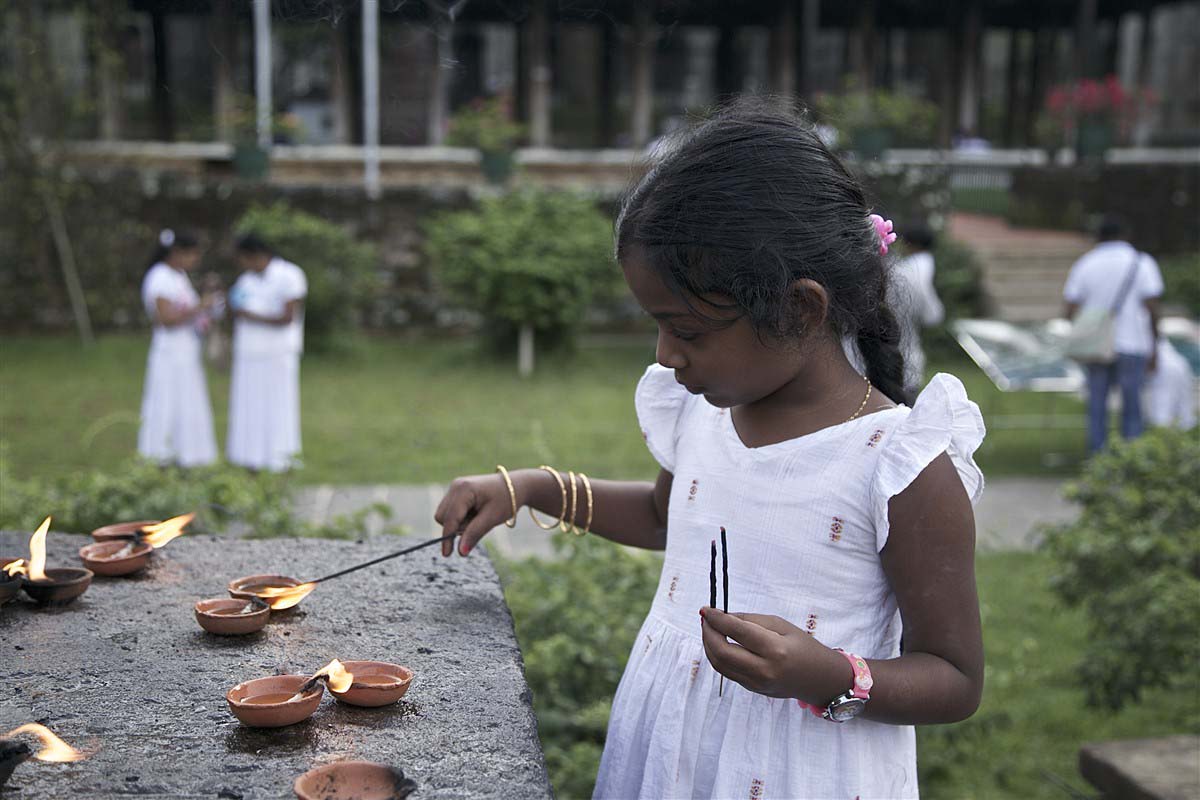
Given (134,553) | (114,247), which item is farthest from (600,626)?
(114,247)

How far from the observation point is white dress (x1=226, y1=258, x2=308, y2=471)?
720 centimetres

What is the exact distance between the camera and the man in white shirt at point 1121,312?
7.65 metres

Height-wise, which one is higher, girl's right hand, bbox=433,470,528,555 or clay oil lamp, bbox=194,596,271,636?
girl's right hand, bbox=433,470,528,555

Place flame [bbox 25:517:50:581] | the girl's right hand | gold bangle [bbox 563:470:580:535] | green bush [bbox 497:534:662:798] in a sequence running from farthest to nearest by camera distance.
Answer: green bush [bbox 497:534:662:798] → gold bangle [bbox 563:470:580:535] → the girl's right hand → flame [bbox 25:517:50:581]

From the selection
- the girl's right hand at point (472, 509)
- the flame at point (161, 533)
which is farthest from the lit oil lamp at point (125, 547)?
the girl's right hand at point (472, 509)

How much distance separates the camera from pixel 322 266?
40.3 feet

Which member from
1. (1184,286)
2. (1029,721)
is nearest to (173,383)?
(1029,721)

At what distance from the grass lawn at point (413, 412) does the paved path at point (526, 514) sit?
12.5 inches

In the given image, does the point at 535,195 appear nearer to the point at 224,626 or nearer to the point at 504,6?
the point at 504,6

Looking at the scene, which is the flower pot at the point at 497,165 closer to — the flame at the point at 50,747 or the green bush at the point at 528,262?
the green bush at the point at 528,262

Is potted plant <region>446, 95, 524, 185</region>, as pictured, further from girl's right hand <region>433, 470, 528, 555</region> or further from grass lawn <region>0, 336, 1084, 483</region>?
girl's right hand <region>433, 470, 528, 555</region>

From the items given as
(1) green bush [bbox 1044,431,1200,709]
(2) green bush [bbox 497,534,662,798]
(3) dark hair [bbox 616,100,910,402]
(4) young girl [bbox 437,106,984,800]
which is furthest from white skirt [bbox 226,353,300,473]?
(3) dark hair [bbox 616,100,910,402]

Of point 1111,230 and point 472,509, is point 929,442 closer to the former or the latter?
point 472,509

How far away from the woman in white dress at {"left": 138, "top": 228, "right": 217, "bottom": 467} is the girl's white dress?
5.92m
